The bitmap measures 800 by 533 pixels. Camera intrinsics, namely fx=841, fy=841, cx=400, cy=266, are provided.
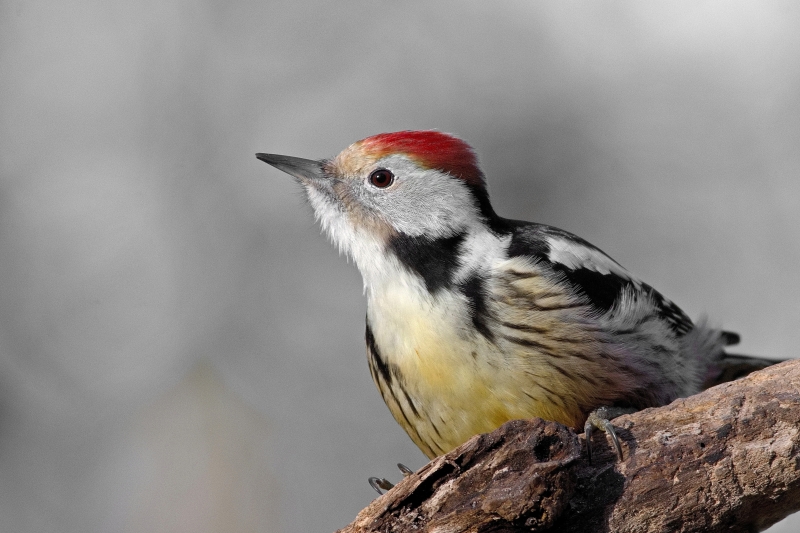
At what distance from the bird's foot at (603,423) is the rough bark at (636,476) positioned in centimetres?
3

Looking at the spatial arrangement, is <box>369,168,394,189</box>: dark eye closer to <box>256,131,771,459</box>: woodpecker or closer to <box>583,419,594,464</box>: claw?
<box>256,131,771,459</box>: woodpecker

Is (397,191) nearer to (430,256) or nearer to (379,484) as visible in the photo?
(430,256)

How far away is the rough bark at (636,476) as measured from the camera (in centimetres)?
254

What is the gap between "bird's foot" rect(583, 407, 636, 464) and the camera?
2867mm

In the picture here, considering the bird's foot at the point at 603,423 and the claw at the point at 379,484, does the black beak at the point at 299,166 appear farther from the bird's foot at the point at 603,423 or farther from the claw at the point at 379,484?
the bird's foot at the point at 603,423

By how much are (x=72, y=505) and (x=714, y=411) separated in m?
5.44

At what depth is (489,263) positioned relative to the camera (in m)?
3.57

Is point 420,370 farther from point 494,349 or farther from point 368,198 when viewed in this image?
point 368,198

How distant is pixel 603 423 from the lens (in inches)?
118

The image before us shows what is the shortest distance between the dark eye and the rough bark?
1.58 m

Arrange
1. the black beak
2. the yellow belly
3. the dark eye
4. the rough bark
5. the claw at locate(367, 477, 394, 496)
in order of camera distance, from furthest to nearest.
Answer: the black beak, the dark eye, the claw at locate(367, 477, 394, 496), the yellow belly, the rough bark

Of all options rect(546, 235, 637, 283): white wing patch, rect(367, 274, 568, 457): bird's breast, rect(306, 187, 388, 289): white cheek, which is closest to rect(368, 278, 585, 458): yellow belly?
rect(367, 274, 568, 457): bird's breast

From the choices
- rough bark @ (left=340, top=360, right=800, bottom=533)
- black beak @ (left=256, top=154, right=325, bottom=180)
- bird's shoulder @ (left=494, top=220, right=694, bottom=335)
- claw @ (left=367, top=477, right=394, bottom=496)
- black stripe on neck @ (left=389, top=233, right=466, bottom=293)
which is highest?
black beak @ (left=256, top=154, right=325, bottom=180)

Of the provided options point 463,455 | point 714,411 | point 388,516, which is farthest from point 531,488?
point 714,411
